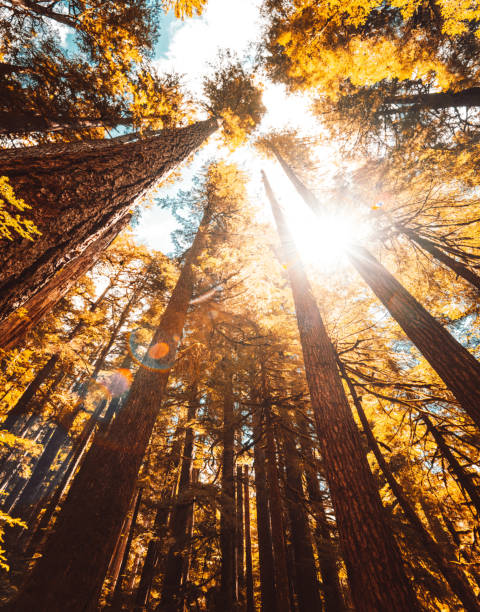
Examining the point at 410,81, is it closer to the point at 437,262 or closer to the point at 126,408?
the point at 437,262

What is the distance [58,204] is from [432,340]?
16.6 feet

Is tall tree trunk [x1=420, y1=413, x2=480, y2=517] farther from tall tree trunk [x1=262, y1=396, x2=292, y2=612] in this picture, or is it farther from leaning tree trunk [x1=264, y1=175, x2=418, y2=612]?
tall tree trunk [x1=262, y1=396, x2=292, y2=612]

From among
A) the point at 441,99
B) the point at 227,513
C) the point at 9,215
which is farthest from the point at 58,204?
the point at 441,99

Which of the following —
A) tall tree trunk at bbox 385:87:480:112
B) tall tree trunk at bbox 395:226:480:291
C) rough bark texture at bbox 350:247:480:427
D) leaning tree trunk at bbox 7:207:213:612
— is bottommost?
leaning tree trunk at bbox 7:207:213:612

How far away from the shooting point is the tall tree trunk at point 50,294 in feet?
9.80

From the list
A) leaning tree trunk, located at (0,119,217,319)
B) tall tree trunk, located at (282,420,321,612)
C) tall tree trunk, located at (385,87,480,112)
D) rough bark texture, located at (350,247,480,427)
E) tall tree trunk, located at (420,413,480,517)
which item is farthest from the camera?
tall tree trunk, located at (282,420,321,612)

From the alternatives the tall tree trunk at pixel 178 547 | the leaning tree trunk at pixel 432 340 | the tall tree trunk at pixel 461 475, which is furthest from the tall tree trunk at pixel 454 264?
the tall tree trunk at pixel 178 547

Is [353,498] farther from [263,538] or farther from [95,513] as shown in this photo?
[263,538]

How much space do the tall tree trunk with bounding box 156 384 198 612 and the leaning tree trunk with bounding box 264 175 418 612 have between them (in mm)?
4119

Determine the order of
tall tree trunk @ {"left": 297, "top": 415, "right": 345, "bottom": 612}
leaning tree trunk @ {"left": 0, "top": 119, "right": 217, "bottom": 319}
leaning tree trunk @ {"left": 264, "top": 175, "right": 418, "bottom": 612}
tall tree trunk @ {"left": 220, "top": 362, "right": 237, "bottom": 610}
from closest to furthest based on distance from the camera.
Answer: leaning tree trunk @ {"left": 0, "top": 119, "right": 217, "bottom": 319} < leaning tree trunk @ {"left": 264, "top": 175, "right": 418, "bottom": 612} < tall tree trunk @ {"left": 297, "top": 415, "right": 345, "bottom": 612} < tall tree trunk @ {"left": 220, "top": 362, "right": 237, "bottom": 610}

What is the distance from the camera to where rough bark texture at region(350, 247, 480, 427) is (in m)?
3.28

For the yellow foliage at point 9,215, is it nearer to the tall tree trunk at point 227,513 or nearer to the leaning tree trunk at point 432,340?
the leaning tree trunk at point 432,340

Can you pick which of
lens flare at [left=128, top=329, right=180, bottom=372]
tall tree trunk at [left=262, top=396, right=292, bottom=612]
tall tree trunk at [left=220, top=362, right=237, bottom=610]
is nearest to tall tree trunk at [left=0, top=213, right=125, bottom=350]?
lens flare at [left=128, top=329, right=180, bottom=372]

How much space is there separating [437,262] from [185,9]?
8.39 metres
